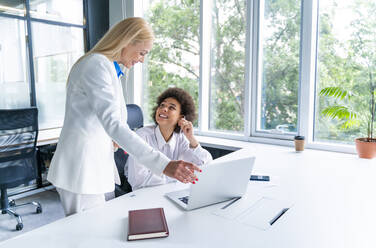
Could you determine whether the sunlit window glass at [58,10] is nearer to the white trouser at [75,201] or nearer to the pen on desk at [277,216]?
the white trouser at [75,201]

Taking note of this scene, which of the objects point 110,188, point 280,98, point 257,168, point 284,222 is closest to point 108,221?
point 110,188

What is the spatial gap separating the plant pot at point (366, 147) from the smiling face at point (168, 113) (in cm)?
136

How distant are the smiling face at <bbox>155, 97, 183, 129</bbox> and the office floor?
5.54ft

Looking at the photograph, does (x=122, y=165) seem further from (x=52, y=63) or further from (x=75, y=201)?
(x=52, y=63)

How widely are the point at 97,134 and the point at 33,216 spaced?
213 centimetres

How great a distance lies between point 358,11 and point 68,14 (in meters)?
3.31

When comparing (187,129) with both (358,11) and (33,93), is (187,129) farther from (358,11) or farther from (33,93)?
(33,93)

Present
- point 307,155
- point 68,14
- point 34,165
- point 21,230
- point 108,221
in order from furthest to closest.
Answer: point 68,14
point 34,165
point 21,230
point 307,155
point 108,221

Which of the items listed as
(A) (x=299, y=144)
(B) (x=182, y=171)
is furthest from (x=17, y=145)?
(A) (x=299, y=144)

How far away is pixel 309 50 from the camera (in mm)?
2617

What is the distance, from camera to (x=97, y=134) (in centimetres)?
131

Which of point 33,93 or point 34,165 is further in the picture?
point 33,93

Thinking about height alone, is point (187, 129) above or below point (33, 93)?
below

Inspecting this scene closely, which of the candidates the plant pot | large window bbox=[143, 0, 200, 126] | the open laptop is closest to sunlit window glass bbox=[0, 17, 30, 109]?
large window bbox=[143, 0, 200, 126]
